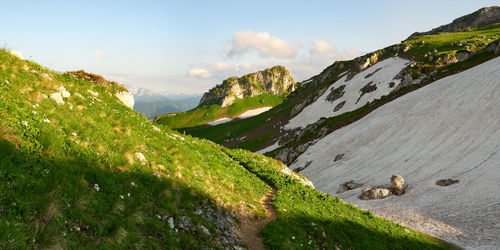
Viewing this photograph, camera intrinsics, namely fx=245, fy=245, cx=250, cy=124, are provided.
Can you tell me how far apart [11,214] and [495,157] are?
48.3 m

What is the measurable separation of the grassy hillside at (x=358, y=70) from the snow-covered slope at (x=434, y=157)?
859 cm

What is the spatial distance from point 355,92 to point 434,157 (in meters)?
58.1

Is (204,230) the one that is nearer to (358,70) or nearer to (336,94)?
(336,94)

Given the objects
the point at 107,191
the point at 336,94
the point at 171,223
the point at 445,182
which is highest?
the point at 336,94

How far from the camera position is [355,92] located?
94.3 metres

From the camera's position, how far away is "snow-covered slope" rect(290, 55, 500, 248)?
89.4 feet

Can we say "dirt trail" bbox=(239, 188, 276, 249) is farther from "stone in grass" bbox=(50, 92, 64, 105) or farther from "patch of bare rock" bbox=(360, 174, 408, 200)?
"patch of bare rock" bbox=(360, 174, 408, 200)

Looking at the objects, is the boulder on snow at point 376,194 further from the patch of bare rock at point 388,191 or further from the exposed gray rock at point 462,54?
the exposed gray rock at point 462,54

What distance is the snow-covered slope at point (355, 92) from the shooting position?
281ft

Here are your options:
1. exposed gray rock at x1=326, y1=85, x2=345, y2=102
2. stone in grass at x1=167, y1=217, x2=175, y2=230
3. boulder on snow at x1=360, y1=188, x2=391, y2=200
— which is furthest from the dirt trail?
exposed gray rock at x1=326, y1=85, x2=345, y2=102

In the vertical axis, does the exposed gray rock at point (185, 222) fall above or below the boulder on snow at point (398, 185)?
above

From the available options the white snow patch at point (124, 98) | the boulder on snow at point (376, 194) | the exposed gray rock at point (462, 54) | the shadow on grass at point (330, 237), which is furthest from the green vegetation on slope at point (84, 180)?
the exposed gray rock at point (462, 54)

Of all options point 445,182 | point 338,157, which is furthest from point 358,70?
point 445,182

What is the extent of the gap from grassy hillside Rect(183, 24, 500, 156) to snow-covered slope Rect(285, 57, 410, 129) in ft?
19.3
